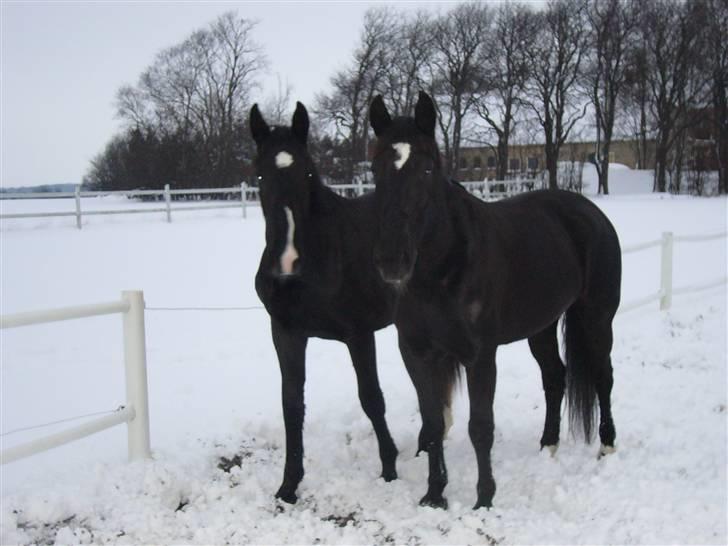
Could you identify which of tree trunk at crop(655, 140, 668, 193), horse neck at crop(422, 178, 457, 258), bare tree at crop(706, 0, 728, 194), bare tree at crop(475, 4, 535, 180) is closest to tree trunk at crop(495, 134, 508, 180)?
bare tree at crop(475, 4, 535, 180)

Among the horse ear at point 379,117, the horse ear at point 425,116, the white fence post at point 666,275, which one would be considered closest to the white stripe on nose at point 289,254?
the horse ear at point 379,117

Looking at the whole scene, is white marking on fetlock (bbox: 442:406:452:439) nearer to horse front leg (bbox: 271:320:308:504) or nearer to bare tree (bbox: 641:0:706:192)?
horse front leg (bbox: 271:320:308:504)

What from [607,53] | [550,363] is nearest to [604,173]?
[607,53]

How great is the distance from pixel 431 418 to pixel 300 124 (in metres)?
1.58

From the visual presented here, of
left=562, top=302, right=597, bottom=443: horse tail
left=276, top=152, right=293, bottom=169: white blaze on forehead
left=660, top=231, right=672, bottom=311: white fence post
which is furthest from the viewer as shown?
left=660, top=231, right=672, bottom=311: white fence post

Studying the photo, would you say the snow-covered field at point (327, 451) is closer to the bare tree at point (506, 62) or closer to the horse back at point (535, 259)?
the horse back at point (535, 259)

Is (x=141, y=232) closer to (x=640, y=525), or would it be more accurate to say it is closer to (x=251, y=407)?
(x=251, y=407)

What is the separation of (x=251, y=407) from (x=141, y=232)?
12.4 m

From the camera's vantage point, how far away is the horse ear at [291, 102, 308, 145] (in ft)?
10.5

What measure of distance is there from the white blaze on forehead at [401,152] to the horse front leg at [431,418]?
890mm

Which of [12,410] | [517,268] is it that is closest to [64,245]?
[12,410]

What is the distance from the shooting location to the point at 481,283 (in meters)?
3.08

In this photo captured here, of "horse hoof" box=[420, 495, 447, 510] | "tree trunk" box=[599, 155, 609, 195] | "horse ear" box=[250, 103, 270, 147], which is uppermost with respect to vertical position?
"tree trunk" box=[599, 155, 609, 195]

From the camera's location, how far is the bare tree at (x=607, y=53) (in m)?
34.9
